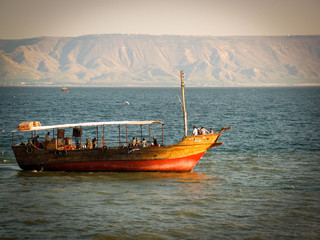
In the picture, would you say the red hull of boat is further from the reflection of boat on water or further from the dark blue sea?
the dark blue sea

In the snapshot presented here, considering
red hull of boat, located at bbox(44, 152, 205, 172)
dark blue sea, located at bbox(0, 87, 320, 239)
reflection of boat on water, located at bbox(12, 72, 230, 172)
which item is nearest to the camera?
dark blue sea, located at bbox(0, 87, 320, 239)

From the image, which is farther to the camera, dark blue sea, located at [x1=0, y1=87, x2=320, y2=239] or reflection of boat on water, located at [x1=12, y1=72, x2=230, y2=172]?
reflection of boat on water, located at [x1=12, y1=72, x2=230, y2=172]

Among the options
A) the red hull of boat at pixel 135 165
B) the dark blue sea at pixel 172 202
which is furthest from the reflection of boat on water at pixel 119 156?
the dark blue sea at pixel 172 202

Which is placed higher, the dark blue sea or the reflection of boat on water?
the reflection of boat on water

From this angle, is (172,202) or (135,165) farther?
(135,165)

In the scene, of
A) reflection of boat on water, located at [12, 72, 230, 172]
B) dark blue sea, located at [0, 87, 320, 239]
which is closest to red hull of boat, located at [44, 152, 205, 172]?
reflection of boat on water, located at [12, 72, 230, 172]

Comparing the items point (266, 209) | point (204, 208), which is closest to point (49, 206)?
point (204, 208)

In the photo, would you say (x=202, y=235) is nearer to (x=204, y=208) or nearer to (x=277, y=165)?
(x=204, y=208)

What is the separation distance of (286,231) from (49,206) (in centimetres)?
1242

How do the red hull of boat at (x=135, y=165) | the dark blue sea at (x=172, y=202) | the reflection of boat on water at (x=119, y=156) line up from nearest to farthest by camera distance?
the dark blue sea at (x=172, y=202) < the reflection of boat on water at (x=119, y=156) < the red hull of boat at (x=135, y=165)

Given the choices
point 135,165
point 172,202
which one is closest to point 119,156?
point 135,165

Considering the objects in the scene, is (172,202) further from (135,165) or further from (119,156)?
(119,156)

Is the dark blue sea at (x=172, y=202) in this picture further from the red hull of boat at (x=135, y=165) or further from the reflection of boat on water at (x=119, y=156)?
the reflection of boat on water at (x=119, y=156)

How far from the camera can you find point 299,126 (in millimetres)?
66375
